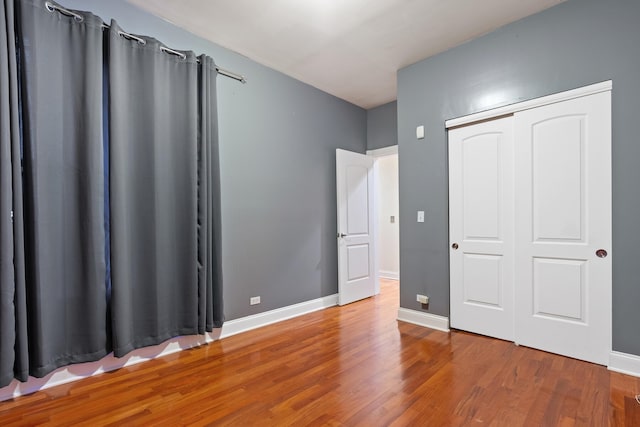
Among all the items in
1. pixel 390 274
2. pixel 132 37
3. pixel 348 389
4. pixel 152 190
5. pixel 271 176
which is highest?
pixel 132 37

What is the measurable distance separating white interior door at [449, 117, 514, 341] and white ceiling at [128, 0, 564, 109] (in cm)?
92

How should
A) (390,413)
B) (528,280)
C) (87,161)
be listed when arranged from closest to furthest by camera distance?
1. (390,413)
2. (87,161)
3. (528,280)

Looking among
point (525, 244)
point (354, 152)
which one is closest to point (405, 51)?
point (354, 152)

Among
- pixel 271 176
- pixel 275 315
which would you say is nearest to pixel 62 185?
pixel 271 176

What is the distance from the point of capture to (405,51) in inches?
130

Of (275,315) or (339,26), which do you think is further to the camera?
(275,315)

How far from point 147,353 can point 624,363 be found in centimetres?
370

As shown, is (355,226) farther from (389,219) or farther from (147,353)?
(147,353)

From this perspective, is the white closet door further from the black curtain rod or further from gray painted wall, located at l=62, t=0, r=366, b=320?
the black curtain rod

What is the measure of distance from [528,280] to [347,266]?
7.10 feet

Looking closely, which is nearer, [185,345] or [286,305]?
[185,345]

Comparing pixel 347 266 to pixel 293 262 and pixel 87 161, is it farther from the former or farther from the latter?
pixel 87 161

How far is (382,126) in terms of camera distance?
4801mm

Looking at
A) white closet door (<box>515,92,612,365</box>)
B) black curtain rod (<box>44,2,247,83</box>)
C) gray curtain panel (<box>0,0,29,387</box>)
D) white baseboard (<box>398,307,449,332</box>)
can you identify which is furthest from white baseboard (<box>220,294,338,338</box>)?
black curtain rod (<box>44,2,247,83</box>)
